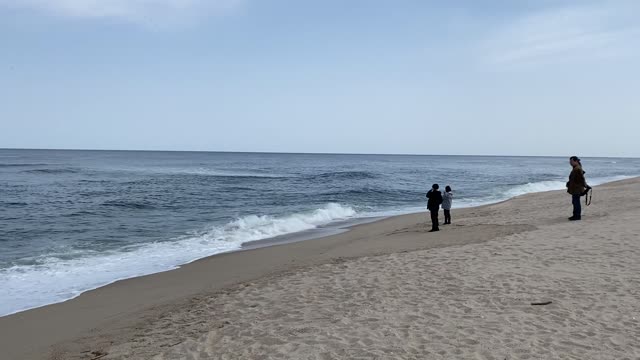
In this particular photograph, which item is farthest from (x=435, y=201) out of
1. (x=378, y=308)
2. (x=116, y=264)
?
(x=116, y=264)

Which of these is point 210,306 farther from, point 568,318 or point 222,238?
point 222,238

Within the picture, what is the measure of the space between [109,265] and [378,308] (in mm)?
7821

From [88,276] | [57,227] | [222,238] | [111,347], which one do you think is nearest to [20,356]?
[111,347]

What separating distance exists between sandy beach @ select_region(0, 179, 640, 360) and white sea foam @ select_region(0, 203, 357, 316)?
2.18ft

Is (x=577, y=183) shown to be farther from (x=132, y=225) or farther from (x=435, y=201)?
(x=132, y=225)

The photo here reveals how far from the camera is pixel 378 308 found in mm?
6707

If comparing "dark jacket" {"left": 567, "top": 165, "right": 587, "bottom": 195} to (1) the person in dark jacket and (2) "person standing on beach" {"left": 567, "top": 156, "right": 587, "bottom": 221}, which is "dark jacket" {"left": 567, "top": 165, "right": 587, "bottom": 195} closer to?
(2) "person standing on beach" {"left": 567, "top": 156, "right": 587, "bottom": 221}

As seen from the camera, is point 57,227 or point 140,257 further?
point 57,227

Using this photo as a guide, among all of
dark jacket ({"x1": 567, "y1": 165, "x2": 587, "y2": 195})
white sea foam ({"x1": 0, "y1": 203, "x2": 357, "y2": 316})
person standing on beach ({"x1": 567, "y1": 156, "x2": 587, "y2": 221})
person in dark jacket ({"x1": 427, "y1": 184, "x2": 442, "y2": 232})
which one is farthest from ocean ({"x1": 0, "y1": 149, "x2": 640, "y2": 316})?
person in dark jacket ({"x1": 427, "y1": 184, "x2": 442, "y2": 232})

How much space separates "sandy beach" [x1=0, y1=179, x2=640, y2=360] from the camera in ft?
17.8

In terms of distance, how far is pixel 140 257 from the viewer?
12836 millimetres

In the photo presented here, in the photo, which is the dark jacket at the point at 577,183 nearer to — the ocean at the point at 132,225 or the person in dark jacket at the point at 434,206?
the ocean at the point at 132,225

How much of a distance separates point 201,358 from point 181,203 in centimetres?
2113

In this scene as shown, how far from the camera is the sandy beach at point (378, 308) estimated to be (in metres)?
5.43
